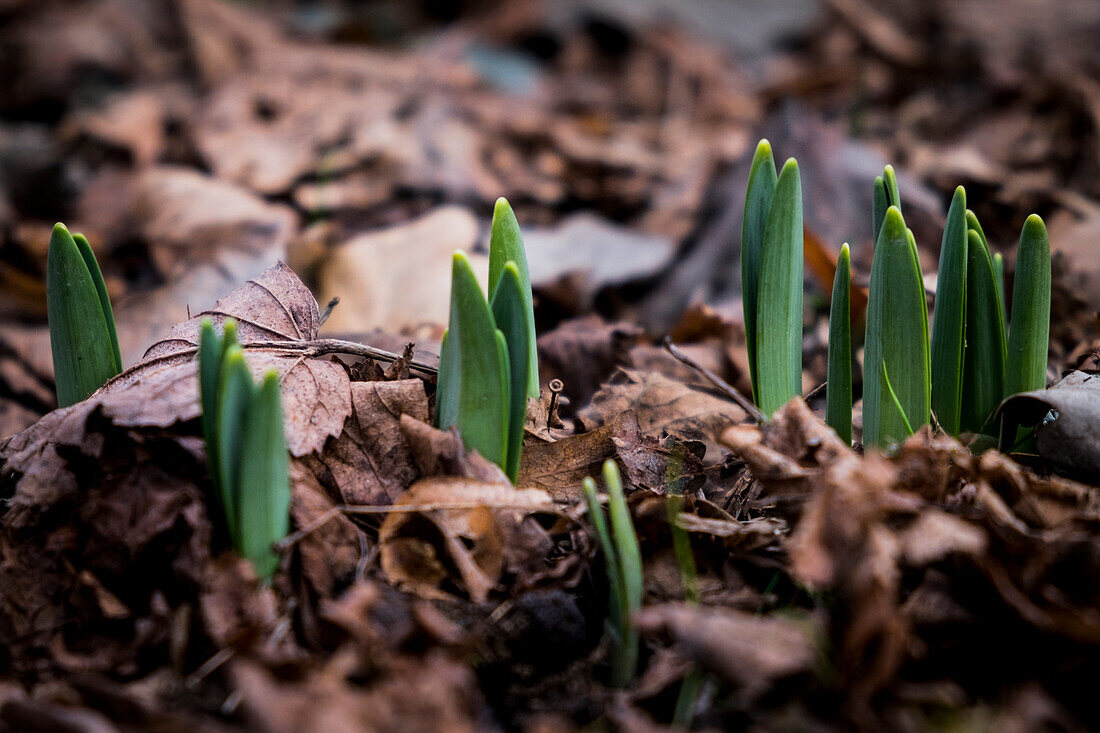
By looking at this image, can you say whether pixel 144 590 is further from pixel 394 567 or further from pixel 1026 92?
pixel 1026 92

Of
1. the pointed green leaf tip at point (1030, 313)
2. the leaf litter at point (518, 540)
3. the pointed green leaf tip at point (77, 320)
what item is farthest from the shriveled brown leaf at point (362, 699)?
the pointed green leaf tip at point (1030, 313)

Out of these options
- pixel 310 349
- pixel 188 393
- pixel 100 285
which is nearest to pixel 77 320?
pixel 100 285

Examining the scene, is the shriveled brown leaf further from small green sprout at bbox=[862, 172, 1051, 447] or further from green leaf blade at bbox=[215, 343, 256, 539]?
small green sprout at bbox=[862, 172, 1051, 447]

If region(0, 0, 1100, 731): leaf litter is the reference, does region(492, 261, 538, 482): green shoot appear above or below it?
above

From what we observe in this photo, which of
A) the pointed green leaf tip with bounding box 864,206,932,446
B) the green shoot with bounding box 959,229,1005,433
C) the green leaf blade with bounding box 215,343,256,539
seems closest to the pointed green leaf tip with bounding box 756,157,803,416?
the pointed green leaf tip with bounding box 864,206,932,446

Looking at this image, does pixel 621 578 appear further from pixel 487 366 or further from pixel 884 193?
pixel 884 193

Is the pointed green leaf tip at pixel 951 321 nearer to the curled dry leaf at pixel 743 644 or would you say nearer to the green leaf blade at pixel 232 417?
the curled dry leaf at pixel 743 644
